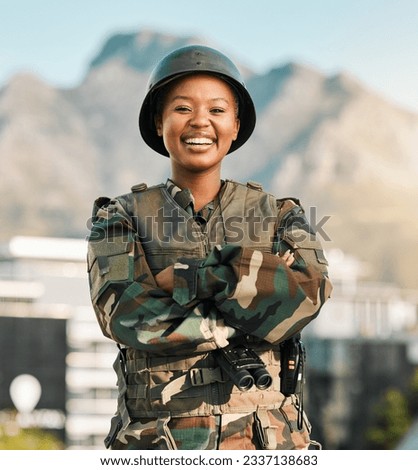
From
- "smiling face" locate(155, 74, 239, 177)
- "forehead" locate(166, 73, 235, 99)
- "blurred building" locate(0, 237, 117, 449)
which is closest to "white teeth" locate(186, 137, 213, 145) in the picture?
"smiling face" locate(155, 74, 239, 177)

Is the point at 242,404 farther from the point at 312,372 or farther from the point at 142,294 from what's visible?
the point at 312,372

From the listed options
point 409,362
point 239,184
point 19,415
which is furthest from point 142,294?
point 19,415

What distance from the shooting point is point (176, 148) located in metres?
4.50

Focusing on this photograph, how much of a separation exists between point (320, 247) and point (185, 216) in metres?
0.60

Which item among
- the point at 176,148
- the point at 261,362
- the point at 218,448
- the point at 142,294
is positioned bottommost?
the point at 218,448

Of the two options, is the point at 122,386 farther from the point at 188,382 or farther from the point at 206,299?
the point at 206,299

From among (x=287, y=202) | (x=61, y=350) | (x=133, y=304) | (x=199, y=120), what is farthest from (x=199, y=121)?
(x=61, y=350)

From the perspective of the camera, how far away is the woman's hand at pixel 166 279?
427 centimetres

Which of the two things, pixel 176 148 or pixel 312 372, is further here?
pixel 312 372

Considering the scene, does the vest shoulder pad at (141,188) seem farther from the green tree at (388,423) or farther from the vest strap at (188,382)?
the green tree at (388,423)

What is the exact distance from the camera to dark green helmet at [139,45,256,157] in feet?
14.4

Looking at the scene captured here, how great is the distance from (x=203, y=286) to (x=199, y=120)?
723mm

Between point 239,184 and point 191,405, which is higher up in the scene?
point 239,184

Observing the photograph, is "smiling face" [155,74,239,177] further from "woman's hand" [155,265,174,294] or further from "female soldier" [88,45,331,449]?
"woman's hand" [155,265,174,294]
